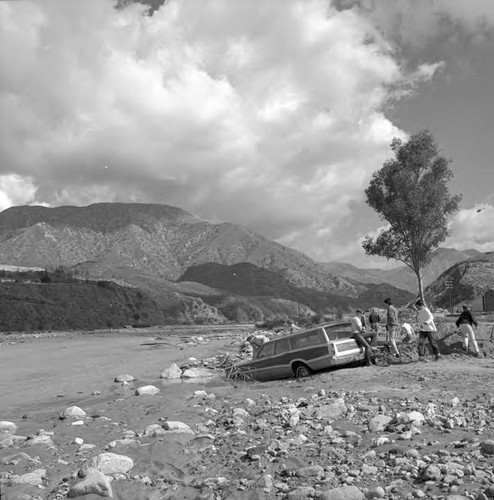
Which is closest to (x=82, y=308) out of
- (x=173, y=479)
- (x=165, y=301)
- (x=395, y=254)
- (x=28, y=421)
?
(x=165, y=301)

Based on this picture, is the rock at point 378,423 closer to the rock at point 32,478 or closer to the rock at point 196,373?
the rock at point 32,478

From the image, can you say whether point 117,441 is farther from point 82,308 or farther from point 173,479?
point 82,308

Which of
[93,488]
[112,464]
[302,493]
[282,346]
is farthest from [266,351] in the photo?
[302,493]

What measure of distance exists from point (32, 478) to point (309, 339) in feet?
43.3

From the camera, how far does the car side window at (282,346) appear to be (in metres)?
21.0

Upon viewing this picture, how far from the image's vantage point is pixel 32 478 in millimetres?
8734

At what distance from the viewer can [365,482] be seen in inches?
290

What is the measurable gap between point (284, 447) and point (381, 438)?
1.79 metres

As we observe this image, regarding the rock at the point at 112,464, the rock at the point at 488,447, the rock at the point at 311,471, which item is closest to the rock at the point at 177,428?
the rock at the point at 112,464

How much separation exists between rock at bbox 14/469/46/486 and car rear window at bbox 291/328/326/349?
41.9ft

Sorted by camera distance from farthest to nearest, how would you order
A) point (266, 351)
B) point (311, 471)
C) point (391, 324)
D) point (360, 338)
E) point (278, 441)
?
point (266, 351), point (391, 324), point (360, 338), point (278, 441), point (311, 471)

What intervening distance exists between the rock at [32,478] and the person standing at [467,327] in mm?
16096

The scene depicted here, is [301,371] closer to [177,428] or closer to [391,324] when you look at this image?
[391,324]

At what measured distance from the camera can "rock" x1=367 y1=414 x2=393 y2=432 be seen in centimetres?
1020
